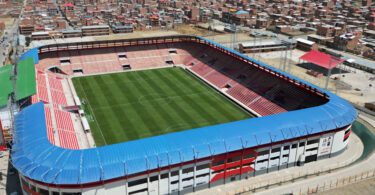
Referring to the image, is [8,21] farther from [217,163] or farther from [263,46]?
[217,163]

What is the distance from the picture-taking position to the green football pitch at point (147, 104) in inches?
2030

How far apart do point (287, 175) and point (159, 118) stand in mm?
22545

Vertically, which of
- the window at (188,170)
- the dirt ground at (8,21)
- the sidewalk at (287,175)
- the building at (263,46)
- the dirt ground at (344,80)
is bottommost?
the sidewalk at (287,175)

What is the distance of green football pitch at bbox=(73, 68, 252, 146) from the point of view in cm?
5156

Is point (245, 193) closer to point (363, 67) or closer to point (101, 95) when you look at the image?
point (101, 95)

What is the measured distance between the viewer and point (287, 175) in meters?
41.1

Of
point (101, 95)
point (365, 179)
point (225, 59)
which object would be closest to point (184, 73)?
point (225, 59)

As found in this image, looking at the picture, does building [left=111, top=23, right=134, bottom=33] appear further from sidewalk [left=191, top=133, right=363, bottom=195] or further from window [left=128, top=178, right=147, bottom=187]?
window [left=128, top=178, right=147, bottom=187]

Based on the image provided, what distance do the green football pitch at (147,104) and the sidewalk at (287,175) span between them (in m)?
14.6

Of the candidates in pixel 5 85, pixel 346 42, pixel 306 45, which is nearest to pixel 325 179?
pixel 5 85

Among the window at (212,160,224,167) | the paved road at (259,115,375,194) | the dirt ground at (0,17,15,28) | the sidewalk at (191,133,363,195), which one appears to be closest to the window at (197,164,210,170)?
the window at (212,160,224,167)

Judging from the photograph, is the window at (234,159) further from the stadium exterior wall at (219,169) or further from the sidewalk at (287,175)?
the sidewalk at (287,175)

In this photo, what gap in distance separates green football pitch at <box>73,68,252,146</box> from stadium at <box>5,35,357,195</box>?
0.20 m

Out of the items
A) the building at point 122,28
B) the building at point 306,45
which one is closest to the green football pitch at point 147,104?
the building at point 306,45
